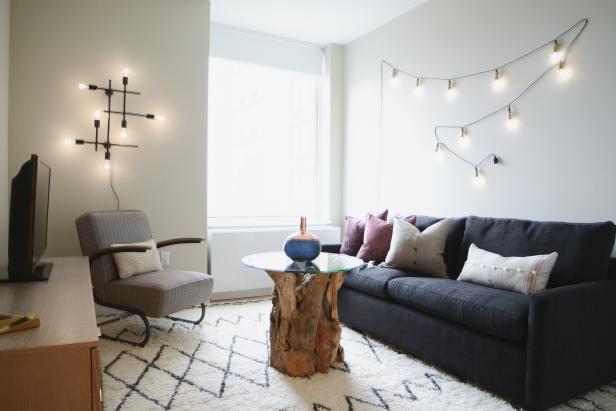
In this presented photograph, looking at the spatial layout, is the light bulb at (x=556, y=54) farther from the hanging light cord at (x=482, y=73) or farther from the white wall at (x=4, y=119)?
the white wall at (x=4, y=119)

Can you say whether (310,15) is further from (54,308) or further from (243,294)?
(54,308)

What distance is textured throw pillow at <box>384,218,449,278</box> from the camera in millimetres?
2926

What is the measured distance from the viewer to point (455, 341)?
231 cm

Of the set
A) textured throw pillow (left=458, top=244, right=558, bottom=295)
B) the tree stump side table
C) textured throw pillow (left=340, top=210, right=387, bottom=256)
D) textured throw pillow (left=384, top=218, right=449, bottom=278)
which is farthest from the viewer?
textured throw pillow (left=340, top=210, right=387, bottom=256)

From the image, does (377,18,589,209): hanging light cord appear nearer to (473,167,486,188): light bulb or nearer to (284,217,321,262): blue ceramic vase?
(473,167,486,188): light bulb

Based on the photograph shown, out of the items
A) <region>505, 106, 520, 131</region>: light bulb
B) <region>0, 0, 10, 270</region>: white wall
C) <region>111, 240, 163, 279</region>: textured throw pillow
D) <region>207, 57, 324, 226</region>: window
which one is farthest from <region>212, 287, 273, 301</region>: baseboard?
<region>505, 106, 520, 131</region>: light bulb

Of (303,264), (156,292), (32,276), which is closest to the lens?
(32,276)

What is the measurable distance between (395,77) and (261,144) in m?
1.48

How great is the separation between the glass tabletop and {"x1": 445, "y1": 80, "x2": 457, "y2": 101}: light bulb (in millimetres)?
1611

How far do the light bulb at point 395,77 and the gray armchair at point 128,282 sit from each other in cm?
241

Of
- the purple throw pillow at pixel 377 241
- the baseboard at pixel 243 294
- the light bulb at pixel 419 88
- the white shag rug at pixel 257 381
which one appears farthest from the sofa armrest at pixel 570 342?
the baseboard at pixel 243 294

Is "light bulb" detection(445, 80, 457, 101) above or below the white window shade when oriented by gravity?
below

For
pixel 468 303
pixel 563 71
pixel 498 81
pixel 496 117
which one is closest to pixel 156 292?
pixel 468 303

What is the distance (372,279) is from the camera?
2.90 m
